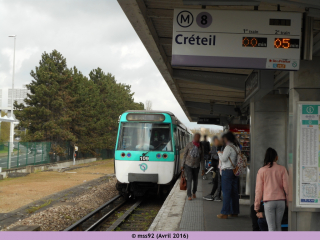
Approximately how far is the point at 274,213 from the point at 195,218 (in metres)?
2.94

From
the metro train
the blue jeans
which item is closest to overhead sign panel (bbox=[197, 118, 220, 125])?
the metro train

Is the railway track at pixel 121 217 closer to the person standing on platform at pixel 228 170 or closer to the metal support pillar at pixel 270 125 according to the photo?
the person standing on platform at pixel 228 170

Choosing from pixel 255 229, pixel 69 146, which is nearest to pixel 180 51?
pixel 255 229

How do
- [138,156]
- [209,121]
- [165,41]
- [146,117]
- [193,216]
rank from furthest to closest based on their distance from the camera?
[209,121]
[146,117]
[138,156]
[165,41]
[193,216]

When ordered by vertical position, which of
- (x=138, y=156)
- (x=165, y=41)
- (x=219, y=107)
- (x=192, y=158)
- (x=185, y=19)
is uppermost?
(x=165, y=41)

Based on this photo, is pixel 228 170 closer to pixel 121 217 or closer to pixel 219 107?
pixel 121 217

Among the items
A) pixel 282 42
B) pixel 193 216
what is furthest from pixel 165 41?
pixel 193 216

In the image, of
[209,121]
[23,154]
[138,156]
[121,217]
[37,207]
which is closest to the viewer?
[121,217]

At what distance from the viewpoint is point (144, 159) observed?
1315cm

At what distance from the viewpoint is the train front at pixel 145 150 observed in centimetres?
1316

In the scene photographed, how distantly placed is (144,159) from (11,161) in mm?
17904

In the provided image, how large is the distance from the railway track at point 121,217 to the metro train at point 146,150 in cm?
89

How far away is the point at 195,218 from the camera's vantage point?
333 inches

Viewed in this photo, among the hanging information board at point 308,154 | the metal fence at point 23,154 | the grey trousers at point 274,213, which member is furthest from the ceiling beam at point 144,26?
the metal fence at point 23,154
